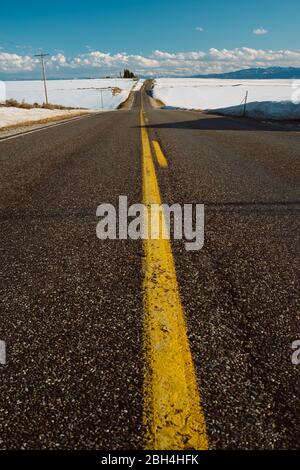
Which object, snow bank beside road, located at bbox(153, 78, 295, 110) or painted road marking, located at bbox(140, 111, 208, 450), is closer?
painted road marking, located at bbox(140, 111, 208, 450)

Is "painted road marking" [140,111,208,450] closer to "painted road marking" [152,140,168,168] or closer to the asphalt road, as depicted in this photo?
the asphalt road

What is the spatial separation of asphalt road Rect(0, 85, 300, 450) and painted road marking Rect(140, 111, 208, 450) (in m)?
0.04

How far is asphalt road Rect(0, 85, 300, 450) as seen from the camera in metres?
1.12

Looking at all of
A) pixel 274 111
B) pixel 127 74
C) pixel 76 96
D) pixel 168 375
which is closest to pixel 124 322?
pixel 168 375

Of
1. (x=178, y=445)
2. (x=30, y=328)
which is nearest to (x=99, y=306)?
(x=30, y=328)

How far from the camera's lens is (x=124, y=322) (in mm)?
1580

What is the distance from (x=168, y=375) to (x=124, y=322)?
384mm

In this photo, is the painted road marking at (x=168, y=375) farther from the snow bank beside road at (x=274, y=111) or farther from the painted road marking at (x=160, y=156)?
the snow bank beside road at (x=274, y=111)

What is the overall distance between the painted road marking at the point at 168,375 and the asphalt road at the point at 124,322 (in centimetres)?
4

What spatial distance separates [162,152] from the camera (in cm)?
662

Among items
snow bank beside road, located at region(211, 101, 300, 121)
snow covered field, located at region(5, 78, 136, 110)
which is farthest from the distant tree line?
snow bank beside road, located at region(211, 101, 300, 121)

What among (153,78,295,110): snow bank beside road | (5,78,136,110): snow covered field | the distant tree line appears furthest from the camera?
the distant tree line

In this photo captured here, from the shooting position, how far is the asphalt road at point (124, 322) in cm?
112

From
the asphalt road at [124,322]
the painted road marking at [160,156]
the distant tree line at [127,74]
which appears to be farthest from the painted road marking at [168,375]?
the distant tree line at [127,74]
